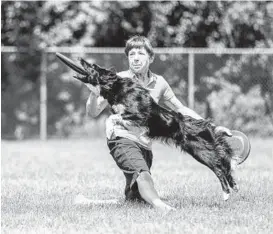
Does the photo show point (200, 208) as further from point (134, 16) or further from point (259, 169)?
point (134, 16)

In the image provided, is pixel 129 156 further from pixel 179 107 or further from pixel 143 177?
pixel 179 107

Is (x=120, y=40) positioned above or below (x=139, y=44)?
above

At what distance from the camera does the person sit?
219 inches

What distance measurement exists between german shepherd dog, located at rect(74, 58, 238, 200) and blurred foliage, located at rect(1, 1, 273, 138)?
8643 millimetres

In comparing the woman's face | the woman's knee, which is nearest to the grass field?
the woman's knee

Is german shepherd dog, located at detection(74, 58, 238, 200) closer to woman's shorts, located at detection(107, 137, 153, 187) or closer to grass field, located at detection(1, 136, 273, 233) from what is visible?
woman's shorts, located at detection(107, 137, 153, 187)

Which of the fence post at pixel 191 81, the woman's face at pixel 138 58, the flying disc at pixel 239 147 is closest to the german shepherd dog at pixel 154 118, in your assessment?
the woman's face at pixel 138 58

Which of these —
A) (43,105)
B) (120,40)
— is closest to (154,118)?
(43,105)

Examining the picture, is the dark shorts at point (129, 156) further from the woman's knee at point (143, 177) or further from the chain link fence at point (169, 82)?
the chain link fence at point (169, 82)

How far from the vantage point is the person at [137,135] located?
18.2 feet

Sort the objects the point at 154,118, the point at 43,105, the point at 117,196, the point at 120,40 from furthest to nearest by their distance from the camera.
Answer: the point at 120,40 → the point at 43,105 → the point at 117,196 → the point at 154,118

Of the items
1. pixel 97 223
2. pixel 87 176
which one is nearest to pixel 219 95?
pixel 87 176

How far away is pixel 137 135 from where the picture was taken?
19.0ft

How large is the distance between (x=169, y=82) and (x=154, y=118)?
8.92 m
